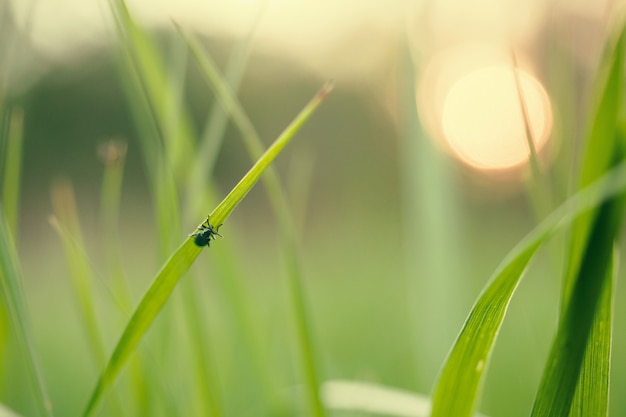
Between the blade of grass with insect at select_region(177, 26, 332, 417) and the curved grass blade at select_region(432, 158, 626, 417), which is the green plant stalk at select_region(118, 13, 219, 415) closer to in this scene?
the blade of grass with insect at select_region(177, 26, 332, 417)

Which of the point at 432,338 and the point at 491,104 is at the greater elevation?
the point at 491,104

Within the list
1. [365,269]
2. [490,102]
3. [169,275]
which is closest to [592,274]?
[169,275]

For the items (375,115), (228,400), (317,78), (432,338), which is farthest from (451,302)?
(317,78)


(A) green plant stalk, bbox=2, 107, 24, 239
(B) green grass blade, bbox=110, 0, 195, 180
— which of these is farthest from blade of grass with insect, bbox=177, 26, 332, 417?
(A) green plant stalk, bbox=2, 107, 24, 239

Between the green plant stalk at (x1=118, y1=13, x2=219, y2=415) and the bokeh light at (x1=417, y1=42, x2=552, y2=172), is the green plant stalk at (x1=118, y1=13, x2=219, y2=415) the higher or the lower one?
the lower one

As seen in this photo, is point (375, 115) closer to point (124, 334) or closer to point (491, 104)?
point (491, 104)

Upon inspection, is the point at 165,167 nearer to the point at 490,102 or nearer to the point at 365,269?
the point at 490,102
